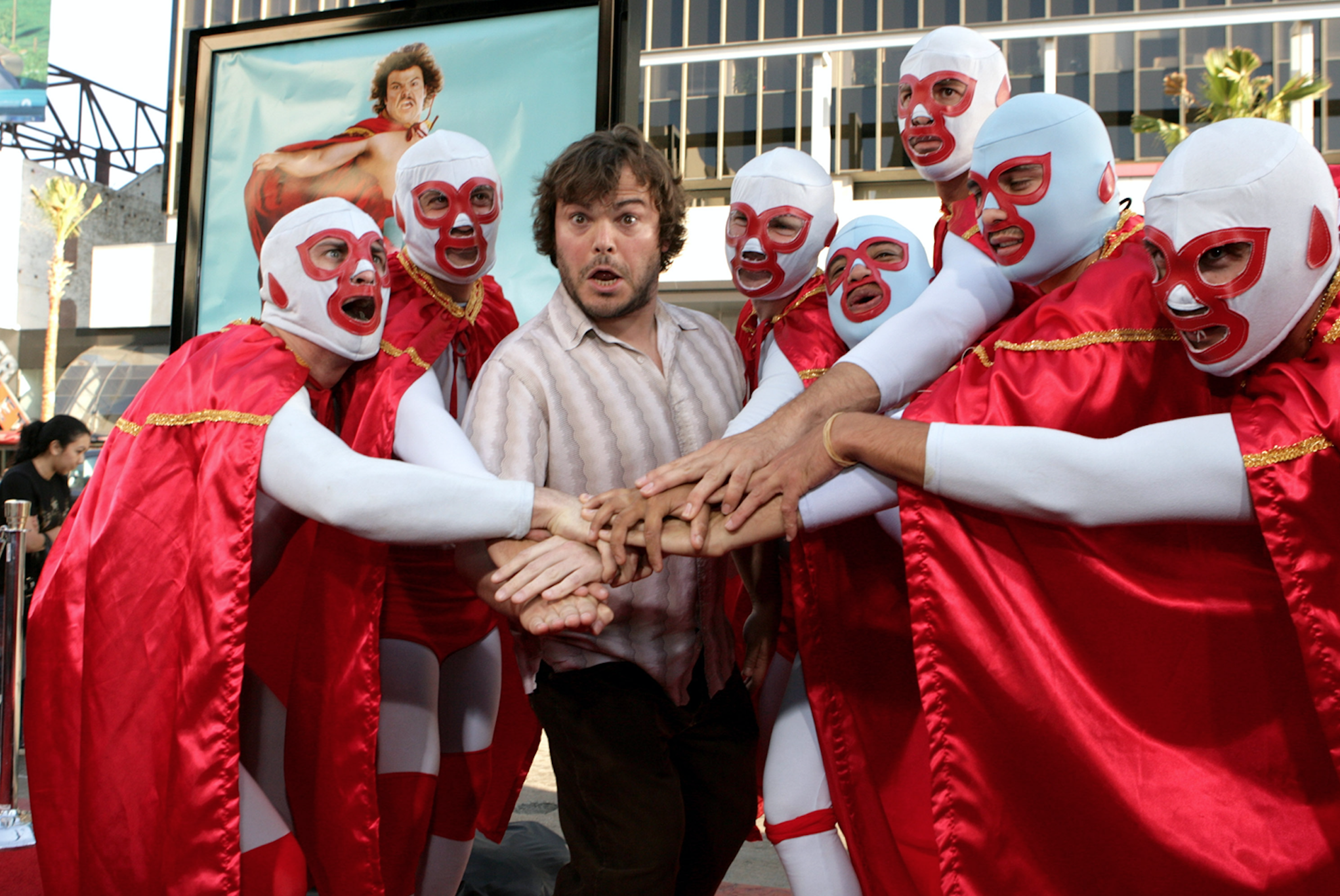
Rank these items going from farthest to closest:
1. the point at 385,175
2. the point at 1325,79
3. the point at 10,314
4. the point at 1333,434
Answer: the point at 10,314, the point at 1325,79, the point at 385,175, the point at 1333,434

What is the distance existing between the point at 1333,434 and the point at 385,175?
4405 mm

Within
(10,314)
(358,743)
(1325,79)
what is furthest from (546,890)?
(10,314)

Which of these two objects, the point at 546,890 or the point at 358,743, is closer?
the point at 358,743

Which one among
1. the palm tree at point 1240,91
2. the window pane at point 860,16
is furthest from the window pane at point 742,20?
the palm tree at point 1240,91

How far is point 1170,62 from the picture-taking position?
1866cm

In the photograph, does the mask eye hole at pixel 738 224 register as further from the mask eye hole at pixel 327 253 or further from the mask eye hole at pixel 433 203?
the mask eye hole at pixel 327 253

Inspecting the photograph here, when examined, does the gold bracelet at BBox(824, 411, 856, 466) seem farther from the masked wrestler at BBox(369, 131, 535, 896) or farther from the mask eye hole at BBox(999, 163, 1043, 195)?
the masked wrestler at BBox(369, 131, 535, 896)

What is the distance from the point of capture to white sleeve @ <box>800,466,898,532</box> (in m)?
2.28

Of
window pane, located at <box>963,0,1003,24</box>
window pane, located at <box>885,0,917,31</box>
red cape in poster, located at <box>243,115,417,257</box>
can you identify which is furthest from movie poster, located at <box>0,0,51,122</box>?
red cape in poster, located at <box>243,115,417,257</box>

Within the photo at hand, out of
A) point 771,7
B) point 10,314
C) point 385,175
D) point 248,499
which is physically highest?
point 771,7

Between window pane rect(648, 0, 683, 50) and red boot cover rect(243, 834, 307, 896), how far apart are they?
2002 centimetres

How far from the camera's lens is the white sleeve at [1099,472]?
1919 mm

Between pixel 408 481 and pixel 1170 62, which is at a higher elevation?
pixel 1170 62

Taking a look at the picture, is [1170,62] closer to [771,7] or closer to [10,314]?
[771,7]
